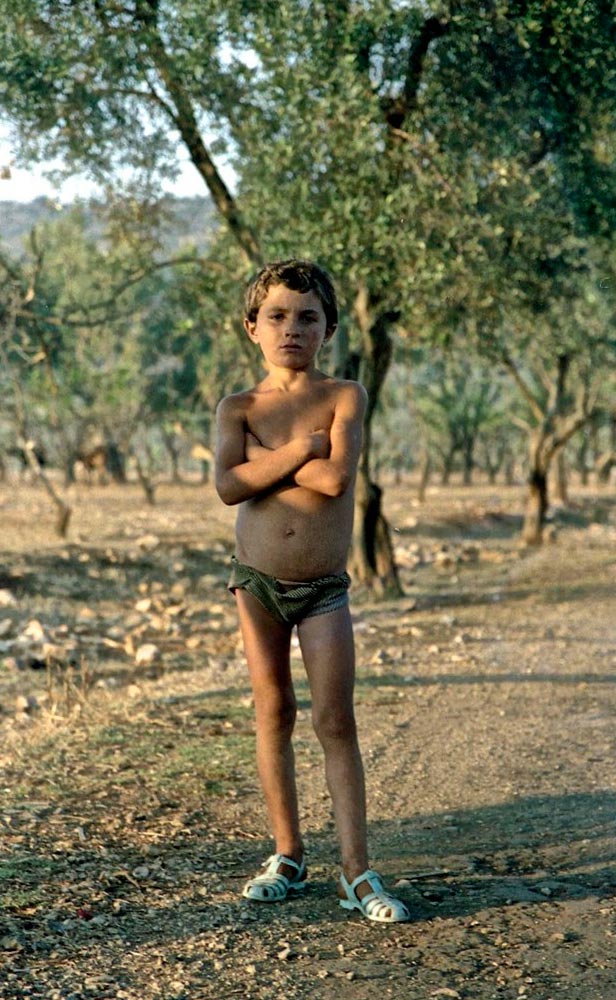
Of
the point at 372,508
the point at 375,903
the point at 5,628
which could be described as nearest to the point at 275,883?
the point at 375,903

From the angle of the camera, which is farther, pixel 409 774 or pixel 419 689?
pixel 419 689

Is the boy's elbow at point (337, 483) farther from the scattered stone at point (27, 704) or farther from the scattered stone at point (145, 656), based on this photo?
the scattered stone at point (145, 656)

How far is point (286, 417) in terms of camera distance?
4320 millimetres

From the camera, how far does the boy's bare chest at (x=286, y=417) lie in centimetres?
430

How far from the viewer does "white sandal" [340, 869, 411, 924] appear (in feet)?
13.0

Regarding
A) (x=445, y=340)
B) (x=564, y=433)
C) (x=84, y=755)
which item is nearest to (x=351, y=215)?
(x=445, y=340)

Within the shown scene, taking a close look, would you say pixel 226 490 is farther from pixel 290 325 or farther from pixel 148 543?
pixel 148 543

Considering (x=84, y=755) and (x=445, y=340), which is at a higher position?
(x=445, y=340)

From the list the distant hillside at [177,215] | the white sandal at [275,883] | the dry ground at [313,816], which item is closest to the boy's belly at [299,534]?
the white sandal at [275,883]

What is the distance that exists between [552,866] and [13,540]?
53.7 ft

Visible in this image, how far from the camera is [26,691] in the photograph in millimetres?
9383

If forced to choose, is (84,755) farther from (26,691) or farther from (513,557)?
(513,557)

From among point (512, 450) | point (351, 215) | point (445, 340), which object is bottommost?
point (512, 450)

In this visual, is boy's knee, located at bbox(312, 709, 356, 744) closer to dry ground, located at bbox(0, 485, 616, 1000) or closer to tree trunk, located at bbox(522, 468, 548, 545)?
dry ground, located at bbox(0, 485, 616, 1000)
